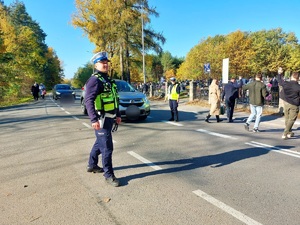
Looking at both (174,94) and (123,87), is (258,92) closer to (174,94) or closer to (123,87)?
(174,94)

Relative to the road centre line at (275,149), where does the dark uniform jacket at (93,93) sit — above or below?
above

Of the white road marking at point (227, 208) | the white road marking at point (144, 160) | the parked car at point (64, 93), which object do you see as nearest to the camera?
the white road marking at point (227, 208)

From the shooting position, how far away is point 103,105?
4.12 meters

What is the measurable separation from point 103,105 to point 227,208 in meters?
2.29

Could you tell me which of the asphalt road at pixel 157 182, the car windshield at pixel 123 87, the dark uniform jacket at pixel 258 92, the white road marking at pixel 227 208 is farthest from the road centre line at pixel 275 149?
the car windshield at pixel 123 87

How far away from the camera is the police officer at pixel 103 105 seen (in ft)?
13.2

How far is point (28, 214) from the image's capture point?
334 cm

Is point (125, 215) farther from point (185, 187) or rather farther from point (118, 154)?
point (118, 154)

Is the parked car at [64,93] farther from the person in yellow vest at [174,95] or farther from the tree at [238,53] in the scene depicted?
the tree at [238,53]

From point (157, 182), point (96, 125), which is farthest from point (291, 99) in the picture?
point (96, 125)

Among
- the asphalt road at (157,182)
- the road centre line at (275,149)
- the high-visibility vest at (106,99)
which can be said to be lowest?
the road centre line at (275,149)

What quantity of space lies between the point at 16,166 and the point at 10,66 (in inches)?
1014

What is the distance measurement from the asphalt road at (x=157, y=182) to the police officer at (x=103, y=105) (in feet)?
1.75

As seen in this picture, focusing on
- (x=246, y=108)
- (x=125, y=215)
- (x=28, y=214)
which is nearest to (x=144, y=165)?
(x=125, y=215)
